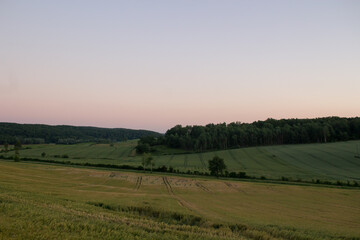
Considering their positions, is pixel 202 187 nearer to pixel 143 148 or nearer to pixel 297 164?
pixel 297 164

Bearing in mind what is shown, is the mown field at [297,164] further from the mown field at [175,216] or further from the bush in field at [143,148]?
the bush in field at [143,148]

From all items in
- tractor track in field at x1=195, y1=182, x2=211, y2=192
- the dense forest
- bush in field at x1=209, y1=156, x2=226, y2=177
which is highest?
the dense forest

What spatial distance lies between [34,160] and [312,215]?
87254 millimetres

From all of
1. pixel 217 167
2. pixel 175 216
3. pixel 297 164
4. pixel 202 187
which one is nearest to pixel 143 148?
pixel 217 167

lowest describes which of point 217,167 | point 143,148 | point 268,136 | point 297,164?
point 297,164

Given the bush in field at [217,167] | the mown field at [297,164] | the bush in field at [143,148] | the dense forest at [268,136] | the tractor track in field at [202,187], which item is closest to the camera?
the tractor track in field at [202,187]

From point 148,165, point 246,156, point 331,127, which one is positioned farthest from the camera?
point 331,127

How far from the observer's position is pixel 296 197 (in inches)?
1443

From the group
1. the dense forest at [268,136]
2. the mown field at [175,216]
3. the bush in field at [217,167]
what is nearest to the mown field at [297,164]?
the bush in field at [217,167]

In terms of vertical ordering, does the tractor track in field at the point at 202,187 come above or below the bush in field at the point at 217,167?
below

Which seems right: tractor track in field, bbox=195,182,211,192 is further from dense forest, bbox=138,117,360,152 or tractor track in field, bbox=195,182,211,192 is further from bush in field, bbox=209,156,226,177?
dense forest, bbox=138,117,360,152

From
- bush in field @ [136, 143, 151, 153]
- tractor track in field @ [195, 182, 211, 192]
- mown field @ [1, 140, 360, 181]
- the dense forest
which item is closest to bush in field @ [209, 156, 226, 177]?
mown field @ [1, 140, 360, 181]

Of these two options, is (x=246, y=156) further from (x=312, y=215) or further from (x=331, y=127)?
(x=312, y=215)

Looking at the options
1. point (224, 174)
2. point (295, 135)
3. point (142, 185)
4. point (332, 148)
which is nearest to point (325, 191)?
point (224, 174)
